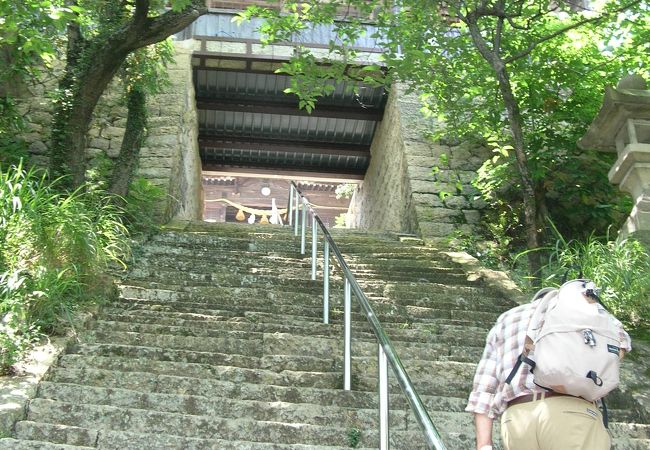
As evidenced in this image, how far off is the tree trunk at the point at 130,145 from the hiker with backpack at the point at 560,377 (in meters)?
5.32

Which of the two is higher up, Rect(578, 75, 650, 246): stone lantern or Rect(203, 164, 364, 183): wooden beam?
Rect(203, 164, 364, 183): wooden beam

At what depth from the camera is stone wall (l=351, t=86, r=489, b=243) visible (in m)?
8.55

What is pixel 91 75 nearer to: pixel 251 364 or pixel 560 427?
pixel 251 364

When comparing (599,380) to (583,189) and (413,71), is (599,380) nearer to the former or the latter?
(413,71)

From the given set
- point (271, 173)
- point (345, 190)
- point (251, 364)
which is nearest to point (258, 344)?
point (251, 364)

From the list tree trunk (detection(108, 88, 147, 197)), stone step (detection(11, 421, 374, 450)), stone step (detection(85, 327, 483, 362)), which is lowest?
stone step (detection(11, 421, 374, 450))

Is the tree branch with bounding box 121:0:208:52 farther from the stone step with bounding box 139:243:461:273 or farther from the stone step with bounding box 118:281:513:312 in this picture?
the stone step with bounding box 118:281:513:312

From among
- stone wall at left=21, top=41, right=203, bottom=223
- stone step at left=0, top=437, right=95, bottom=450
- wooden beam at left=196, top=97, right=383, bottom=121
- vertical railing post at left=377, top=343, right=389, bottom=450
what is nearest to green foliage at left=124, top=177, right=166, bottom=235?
stone wall at left=21, top=41, right=203, bottom=223

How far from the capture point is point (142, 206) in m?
7.40

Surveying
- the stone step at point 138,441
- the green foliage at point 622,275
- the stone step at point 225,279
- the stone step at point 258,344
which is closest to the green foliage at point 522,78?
the green foliage at point 622,275

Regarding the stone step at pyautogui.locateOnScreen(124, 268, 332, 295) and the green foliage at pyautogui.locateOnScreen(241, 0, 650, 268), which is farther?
the green foliage at pyautogui.locateOnScreen(241, 0, 650, 268)

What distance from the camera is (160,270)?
18.1 ft

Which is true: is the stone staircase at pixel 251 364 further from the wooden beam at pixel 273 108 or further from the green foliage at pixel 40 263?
the wooden beam at pixel 273 108

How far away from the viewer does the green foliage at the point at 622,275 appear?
4.61 meters
